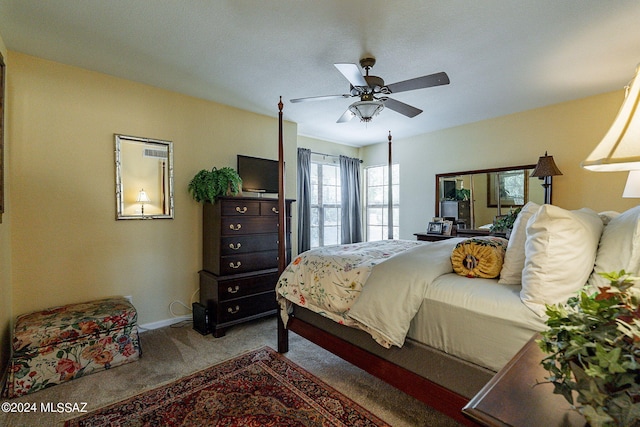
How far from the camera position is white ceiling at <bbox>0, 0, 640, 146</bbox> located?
1.92 meters

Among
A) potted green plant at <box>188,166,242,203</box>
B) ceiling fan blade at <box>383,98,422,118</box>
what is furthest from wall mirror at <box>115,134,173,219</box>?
ceiling fan blade at <box>383,98,422,118</box>

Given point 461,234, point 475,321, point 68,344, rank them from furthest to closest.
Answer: point 461,234
point 68,344
point 475,321

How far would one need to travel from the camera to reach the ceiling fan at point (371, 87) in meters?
2.10

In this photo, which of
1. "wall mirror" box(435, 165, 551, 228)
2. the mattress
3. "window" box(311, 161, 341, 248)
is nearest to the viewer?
the mattress

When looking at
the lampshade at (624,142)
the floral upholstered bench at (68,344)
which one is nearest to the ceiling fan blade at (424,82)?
the lampshade at (624,142)

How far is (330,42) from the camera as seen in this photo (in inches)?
90.3

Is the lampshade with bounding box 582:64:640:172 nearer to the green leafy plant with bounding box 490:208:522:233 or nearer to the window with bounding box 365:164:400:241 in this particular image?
the green leafy plant with bounding box 490:208:522:233

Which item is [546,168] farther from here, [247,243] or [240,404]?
[240,404]

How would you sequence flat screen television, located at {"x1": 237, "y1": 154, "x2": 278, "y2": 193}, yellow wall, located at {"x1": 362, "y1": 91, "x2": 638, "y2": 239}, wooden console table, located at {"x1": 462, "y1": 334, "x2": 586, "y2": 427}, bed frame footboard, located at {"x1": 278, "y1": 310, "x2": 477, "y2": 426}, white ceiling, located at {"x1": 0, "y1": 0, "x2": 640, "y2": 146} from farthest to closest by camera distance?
flat screen television, located at {"x1": 237, "y1": 154, "x2": 278, "y2": 193} < yellow wall, located at {"x1": 362, "y1": 91, "x2": 638, "y2": 239} < white ceiling, located at {"x1": 0, "y1": 0, "x2": 640, "y2": 146} < bed frame footboard, located at {"x1": 278, "y1": 310, "x2": 477, "y2": 426} < wooden console table, located at {"x1": 462, "y1": 334, "x2": 586, "y2": 427}

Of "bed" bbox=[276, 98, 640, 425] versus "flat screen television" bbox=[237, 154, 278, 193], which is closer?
"bed" bbox=[276, 98, 640, 425]

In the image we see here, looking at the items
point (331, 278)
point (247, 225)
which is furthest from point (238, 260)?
point (331, 278)

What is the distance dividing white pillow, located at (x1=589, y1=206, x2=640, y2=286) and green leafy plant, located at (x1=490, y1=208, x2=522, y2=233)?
265 centimetres

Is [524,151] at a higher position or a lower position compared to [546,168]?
higher

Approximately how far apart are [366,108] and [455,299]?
5.37 feet
